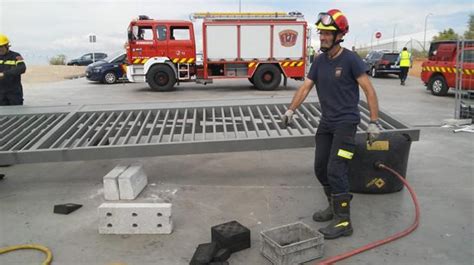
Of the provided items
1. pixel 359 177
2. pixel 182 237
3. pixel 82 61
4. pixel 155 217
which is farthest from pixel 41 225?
pixel 82 61

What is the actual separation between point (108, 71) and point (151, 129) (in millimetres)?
14727

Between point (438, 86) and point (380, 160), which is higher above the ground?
point (438, 86)

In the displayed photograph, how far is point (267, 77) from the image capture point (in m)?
14.8

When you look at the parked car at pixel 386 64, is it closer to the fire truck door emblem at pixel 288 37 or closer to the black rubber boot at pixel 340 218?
the fire truck door emblem at pixel 288 37

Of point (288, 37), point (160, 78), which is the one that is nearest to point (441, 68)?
point (288, 37)

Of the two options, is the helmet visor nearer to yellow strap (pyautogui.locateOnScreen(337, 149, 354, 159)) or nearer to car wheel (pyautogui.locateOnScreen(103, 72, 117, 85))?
yellow strap (pyautogui.locateOnScreen(337, 149, 354, 159))

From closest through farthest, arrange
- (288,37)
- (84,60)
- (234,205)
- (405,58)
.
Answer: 1. (234,205)
2. (288,37)
3. (405,58)
4. (84,60)

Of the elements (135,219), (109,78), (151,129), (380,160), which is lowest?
(135,219)

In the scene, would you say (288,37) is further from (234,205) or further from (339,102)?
(339,102)

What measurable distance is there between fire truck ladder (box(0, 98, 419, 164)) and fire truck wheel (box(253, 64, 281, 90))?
8974 mm

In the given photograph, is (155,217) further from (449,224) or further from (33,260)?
(449,224)

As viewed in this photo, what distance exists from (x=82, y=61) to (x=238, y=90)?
23461 mm

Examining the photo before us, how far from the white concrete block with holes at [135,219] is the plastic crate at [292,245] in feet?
2.98

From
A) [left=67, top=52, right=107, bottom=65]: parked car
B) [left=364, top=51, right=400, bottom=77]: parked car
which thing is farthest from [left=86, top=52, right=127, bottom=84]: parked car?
[left=67, top=52, right=107, bottom=65]: parked car
